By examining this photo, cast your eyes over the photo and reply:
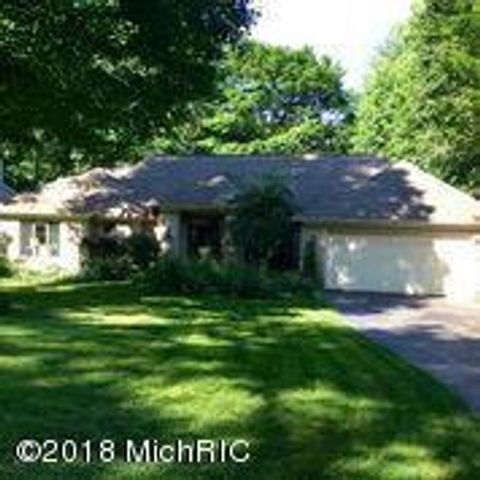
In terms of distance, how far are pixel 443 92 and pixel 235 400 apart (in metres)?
35.0

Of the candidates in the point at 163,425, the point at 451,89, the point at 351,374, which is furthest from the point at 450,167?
the point at 163,425

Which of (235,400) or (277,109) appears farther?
(277,109)

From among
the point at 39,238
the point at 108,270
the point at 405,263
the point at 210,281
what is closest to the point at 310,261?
the point at 405,263

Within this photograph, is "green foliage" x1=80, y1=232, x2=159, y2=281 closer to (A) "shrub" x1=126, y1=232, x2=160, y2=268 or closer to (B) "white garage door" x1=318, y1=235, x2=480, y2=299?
(A) "shrub" x1=126, y1=232, x2=160, y2=268

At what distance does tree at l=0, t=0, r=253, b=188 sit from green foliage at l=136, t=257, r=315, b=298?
424 centimetres

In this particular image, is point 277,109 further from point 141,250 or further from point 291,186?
point 141,250

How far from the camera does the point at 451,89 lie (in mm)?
47844

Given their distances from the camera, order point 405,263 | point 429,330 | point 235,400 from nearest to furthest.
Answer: point 235,400 → point 429,330 → point 405,263

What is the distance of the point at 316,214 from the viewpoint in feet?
136

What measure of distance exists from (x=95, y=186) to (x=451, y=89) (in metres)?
15.0

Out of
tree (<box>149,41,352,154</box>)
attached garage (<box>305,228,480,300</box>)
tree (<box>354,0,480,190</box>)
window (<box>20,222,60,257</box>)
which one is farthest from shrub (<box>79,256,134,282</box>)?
tree (<box>149,41,352,154</box>)

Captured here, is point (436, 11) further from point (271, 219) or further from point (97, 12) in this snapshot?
point (97, 12)

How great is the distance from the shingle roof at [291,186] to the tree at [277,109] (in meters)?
21.1

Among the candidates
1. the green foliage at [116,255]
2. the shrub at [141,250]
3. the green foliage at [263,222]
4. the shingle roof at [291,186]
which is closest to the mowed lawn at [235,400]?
the green foliage at [263,222]
